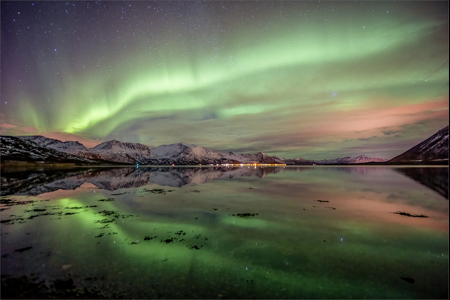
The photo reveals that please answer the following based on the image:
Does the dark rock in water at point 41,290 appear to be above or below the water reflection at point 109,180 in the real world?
above

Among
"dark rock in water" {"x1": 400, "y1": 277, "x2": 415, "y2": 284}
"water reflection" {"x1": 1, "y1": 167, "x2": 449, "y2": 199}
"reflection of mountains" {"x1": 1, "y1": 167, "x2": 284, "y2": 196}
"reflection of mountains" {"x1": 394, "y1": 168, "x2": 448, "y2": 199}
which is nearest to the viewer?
"dark rock in water" {"x1": 400, "y1": 277, "x2": 415, "y2": 284}

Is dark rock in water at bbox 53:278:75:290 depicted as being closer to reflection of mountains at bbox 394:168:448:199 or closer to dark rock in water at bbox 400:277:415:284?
dark rock in water at bbox 400:277:415:284

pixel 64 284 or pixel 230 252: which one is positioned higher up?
pixel 64 284

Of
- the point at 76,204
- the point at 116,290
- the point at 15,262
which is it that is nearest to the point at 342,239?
the point at 116,290

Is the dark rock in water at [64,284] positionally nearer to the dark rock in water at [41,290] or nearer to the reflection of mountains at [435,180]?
the dark rock in water at [41,290]

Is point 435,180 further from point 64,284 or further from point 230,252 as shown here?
point 64,284

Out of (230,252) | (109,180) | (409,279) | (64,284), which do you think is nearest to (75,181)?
(109,180)

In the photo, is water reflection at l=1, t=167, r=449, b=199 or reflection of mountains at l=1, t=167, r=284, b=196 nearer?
water reflection at l=1, t=167, r=449, b=199

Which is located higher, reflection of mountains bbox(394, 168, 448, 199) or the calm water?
reflection of mountains bbox(394, 168, 448, 199)

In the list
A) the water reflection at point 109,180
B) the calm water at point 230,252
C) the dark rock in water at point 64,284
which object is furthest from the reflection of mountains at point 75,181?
the dark rock in water at point 64,284

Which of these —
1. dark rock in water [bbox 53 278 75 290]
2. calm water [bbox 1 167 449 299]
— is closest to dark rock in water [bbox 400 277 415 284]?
calm water [bbox 1 167 449 299]

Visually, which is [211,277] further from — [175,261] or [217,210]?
[217,210]

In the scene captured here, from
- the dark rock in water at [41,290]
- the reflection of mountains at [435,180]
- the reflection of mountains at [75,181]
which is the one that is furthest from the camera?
the reflection of mountains at [75,181]

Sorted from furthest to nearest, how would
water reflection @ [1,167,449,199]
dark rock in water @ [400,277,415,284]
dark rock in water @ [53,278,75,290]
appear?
water reflection @ [1,167,449,199] → dark rock in water @ [400,277,415,284] → dark rock in water @ [53,278,75,290]
